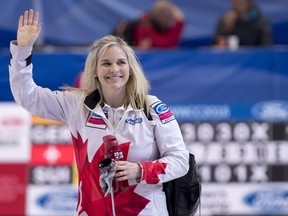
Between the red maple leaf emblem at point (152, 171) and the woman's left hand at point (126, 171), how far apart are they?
4cm

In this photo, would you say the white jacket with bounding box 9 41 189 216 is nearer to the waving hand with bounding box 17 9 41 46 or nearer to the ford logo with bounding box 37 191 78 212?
the waving hand with bounding box 17 9 41 46

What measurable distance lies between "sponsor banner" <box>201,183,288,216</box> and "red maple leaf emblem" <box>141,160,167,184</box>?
176 inches

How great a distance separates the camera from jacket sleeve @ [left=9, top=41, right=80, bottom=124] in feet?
14.8

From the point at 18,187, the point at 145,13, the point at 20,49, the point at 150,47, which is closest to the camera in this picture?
the point at 20,49

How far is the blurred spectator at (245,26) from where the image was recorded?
390 inches

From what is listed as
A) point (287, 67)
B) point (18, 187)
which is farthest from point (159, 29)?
point (18, 187)

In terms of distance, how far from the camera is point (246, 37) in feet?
32.6


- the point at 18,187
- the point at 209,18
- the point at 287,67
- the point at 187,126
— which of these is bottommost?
the point at 18,187

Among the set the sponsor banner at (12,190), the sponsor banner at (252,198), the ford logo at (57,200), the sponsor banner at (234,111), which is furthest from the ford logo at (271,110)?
the sponsor banner at (12,190)

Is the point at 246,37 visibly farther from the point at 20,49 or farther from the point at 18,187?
the point at 20,49

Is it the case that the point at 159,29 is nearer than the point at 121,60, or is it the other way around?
the point at 121,60

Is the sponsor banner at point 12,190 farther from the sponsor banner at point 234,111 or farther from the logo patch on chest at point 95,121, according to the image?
the logo patch on chest at point 95,121

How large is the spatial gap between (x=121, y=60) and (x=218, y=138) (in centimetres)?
442

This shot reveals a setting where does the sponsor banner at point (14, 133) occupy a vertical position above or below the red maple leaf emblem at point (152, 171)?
above
